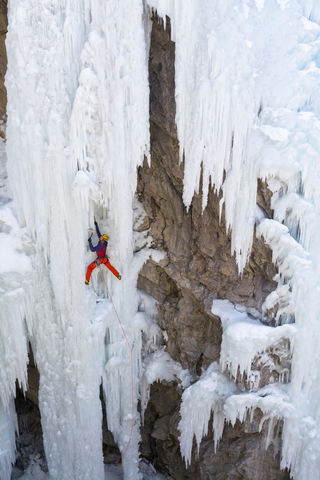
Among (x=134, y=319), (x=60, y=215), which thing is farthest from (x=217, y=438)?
(x=60, y=215)

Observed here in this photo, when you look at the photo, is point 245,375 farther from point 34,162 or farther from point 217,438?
point 34,162

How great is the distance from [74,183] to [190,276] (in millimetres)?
2393

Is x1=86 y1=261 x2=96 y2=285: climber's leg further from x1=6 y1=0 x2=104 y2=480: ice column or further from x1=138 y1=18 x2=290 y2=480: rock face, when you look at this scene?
x1=138 y1=18 x2=290 y2=480: rock face

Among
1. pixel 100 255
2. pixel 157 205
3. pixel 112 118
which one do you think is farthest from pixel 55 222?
pixel 157 205

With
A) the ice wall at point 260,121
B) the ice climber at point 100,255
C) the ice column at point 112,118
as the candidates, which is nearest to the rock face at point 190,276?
the ice wall at point 260,121

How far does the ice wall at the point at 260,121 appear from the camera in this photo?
4934 millimetres

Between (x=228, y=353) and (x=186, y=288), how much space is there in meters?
1.23

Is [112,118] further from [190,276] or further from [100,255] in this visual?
[190,276]

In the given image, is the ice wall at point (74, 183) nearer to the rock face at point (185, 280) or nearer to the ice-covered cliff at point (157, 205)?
the ice-covered cliff at point (157, 205)

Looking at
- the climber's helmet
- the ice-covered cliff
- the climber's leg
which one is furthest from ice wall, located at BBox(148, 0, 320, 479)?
the climber's leg

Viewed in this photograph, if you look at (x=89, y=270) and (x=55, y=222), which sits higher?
(x=55, y=222)

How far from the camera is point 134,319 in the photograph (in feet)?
21.9

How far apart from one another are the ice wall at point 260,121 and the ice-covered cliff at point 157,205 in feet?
0.06

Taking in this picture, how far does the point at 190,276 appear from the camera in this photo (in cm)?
631
